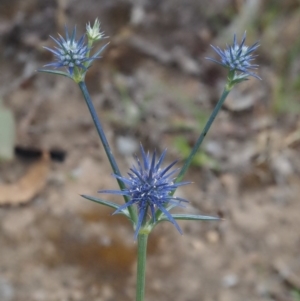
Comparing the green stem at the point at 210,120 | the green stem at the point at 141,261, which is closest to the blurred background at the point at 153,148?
the green stem at the point at 141,261

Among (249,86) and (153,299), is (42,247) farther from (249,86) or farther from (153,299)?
(249,86)

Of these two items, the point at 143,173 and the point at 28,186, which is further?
the point at 28,186

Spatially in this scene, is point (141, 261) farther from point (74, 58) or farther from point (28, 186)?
point (28, 186)

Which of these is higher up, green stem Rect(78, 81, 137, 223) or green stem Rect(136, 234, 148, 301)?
green stem Rect(78, 81, 137, 223)

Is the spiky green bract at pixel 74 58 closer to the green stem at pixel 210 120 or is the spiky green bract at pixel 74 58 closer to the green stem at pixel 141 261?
the green stem at pixel 210 120

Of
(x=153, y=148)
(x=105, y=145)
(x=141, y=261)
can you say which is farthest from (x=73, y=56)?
(x=153, y=148)

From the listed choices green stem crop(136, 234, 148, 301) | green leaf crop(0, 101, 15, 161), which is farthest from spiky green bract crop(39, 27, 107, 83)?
green leaf crop(0, 101, 15, 161)

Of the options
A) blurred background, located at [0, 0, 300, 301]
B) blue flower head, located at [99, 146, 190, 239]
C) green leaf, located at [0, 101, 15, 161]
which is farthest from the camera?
green leaf, located at [0, 101, 15, 161]

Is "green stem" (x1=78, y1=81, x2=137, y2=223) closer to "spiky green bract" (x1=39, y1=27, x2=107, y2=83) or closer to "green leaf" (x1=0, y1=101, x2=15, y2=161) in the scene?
"spiky green bract" (x1=39, y1=27, x2=107, y2=83)
